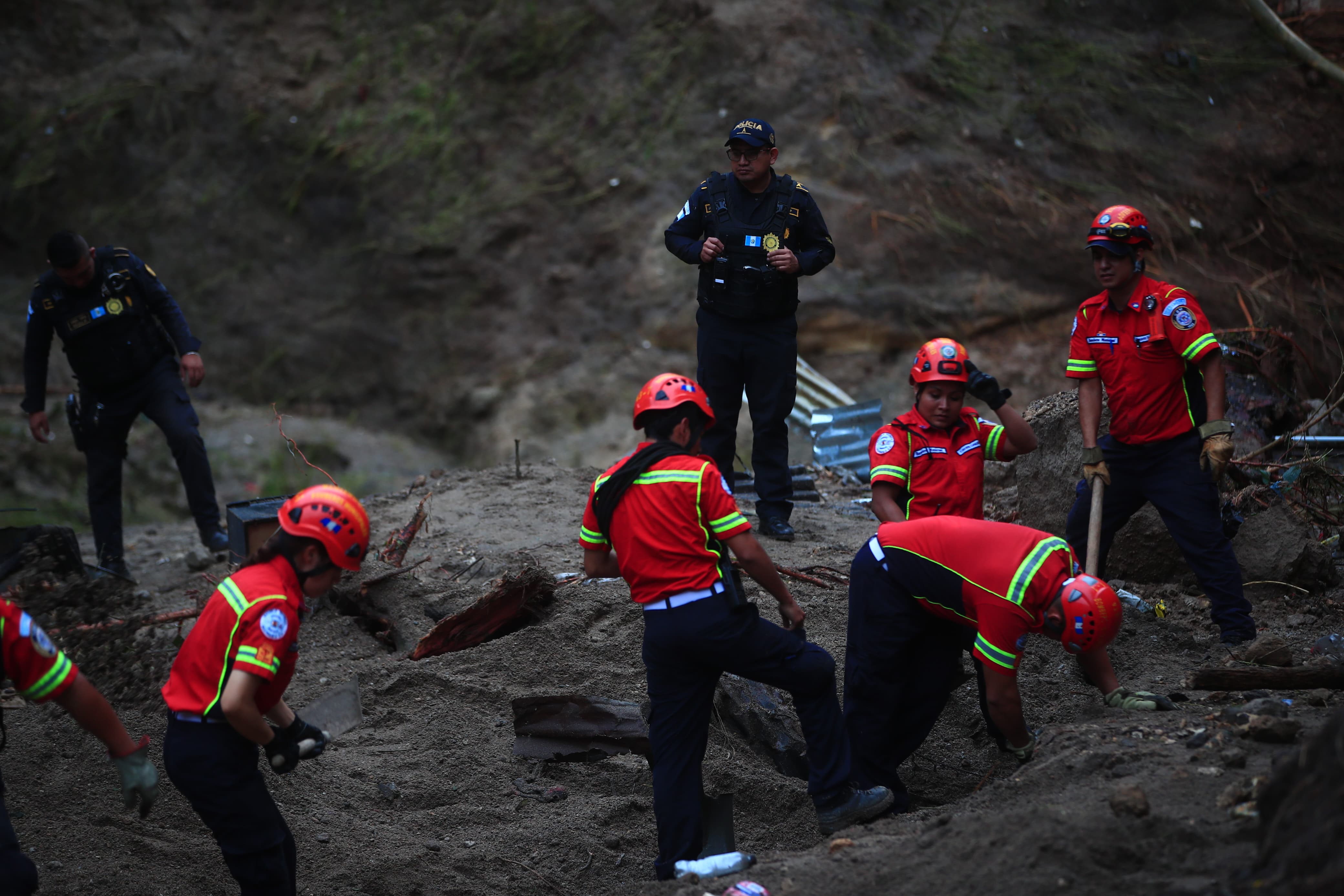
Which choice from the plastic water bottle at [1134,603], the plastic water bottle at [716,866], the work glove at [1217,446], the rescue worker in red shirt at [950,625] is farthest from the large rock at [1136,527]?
the plastic water bottle at [716,866]

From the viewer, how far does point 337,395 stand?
465 inches

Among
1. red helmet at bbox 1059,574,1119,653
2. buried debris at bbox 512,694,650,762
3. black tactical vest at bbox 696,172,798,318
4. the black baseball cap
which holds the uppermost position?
the black baseball cap

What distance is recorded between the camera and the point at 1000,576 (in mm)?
3648

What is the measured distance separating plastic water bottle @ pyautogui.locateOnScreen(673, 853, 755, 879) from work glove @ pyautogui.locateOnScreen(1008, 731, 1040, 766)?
1080mm

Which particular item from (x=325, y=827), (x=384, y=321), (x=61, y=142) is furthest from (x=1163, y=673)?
(x=61, y=142)

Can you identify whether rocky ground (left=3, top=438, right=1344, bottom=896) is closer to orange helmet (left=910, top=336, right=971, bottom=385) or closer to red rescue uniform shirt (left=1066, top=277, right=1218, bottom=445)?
red rescue uniform shirt (left=1066, top=277, right=1218, bottom=445)

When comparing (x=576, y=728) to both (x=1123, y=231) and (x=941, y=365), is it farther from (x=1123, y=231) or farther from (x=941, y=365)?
(x=1123, y=231)

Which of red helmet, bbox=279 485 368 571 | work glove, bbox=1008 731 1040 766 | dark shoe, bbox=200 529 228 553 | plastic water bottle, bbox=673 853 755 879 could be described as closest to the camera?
red helmet, bbox=279 485 368 571

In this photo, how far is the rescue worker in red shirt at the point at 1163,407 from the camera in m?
4.61

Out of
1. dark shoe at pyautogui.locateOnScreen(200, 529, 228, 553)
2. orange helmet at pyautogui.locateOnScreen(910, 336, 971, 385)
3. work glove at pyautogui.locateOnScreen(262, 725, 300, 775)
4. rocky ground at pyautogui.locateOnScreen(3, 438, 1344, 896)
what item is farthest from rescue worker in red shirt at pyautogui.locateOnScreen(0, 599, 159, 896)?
dark shoe at pyautogui.locateOnScreen(200, 529, 228, 553)

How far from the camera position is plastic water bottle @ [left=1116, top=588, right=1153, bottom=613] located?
537 centimetres

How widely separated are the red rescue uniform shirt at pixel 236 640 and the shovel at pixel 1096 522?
3.40m

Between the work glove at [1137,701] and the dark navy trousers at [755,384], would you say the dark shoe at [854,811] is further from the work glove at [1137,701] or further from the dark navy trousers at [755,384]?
the dark navy trousers at [755,384]

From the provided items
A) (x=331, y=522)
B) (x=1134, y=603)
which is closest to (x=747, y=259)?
(x=1134, y=603)
